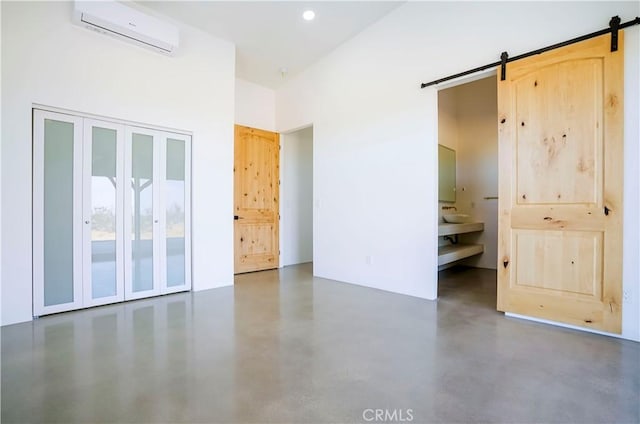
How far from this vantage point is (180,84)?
405 cm

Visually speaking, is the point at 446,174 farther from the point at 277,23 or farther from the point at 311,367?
the point at 311,367

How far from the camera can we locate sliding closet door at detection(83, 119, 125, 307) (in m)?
3.39

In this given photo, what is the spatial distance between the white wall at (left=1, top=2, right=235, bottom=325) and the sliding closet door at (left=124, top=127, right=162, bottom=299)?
1.04ft

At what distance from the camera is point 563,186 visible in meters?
2.75

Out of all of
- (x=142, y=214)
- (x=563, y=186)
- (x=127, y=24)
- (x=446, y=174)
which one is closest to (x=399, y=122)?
(x=563, y=186)

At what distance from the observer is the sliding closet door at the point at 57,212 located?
310cm

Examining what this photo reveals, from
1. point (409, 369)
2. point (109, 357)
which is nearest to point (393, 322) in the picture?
point (409, 369)

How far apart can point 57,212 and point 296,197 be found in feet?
12.7

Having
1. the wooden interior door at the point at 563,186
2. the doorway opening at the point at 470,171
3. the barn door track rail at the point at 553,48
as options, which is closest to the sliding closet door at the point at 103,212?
the barn door track rail at the point at 553,48

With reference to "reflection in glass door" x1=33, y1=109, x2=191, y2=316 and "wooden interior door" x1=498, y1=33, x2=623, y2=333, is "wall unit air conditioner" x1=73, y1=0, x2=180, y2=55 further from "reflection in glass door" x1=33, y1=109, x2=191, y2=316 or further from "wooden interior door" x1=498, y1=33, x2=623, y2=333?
"wooden interior door" x1=498, y1=33, x2=623, y2=333

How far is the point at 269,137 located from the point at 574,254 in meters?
4.76

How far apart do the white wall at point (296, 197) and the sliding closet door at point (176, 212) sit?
6.92ft

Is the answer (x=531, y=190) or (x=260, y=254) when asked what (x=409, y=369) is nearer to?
(x=531, y=190)

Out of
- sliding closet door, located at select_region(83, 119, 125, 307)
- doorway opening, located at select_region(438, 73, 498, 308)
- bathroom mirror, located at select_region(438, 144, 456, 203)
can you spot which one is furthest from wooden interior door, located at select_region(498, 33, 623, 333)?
sliding closet door, located at select_region(83, 119, 125, 307)
